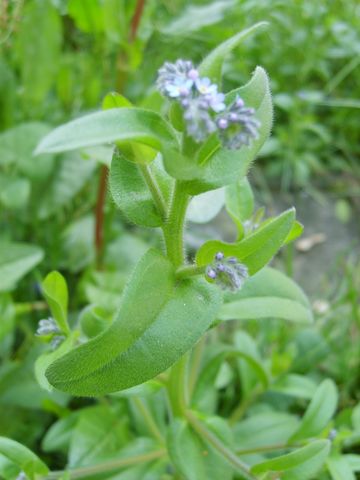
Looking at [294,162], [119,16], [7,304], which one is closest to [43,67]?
[119,16]

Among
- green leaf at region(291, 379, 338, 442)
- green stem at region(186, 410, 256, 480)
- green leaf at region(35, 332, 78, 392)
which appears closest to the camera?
green leaf at region(35, 332, 78, 392)

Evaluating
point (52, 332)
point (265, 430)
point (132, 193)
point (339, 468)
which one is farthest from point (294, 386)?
point (132, 193)

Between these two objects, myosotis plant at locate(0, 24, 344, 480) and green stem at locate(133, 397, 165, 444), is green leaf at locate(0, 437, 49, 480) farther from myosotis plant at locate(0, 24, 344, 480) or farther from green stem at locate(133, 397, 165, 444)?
green stem at locate(133, 397, 165, 444)

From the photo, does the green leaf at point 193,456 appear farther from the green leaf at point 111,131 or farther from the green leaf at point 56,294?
the green leaf at point 111,131

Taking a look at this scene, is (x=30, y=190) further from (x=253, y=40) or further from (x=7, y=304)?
(x=253, y=40)

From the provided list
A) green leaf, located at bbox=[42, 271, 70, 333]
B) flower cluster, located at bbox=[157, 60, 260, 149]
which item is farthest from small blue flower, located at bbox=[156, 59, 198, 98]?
green leaf, located at bbox=[42, 271, 70, 333]

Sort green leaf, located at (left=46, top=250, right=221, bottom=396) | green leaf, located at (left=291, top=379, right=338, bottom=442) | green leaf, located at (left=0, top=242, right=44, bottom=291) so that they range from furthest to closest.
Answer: green leaf, located at (left=0, top=242, right=44, bottom=291), green leaf, located at (left=291, top=379, right=338, bottom=442), green leaf, located at (left=46, top=250, right=221, bottom=396)
